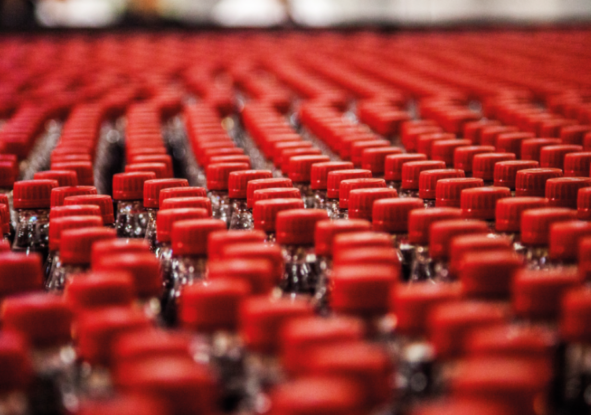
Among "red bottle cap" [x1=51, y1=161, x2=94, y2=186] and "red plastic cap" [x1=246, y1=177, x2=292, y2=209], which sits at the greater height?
"red plastic cap" [x1=246, y1=177, x2=292, y2=209]

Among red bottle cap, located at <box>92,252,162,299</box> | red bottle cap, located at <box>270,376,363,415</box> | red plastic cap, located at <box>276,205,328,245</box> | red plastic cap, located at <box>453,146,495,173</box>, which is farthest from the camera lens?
red plastic cap, located at <box>453,146,495,173</box>

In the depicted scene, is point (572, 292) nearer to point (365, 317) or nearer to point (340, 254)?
point (365, 317)

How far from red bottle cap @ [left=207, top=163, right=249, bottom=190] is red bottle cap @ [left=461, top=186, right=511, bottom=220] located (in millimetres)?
979

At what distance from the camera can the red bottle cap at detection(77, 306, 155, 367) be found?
1678 millimetres

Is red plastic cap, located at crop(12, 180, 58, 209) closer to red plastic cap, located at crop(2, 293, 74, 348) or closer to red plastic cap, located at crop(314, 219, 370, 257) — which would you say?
red plastic cap, located at crop(314, 219, 370, 257)

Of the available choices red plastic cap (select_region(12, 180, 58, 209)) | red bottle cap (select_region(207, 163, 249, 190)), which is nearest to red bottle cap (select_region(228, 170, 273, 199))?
red bottle cap (select_region(207, 163, 249, 190))

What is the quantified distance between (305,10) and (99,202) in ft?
57.0

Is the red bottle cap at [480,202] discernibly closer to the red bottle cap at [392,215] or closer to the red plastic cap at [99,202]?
the red bottle cap at [392,215]

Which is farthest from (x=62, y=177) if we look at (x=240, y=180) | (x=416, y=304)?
(x=416, y=304)

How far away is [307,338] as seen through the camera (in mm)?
1568

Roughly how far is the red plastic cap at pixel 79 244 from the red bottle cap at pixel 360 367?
3.59ft

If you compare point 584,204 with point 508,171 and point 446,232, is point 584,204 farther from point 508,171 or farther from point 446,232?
point 446,232

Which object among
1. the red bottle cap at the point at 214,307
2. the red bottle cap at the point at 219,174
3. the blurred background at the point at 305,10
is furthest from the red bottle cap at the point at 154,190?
the blurred background at the point at 305,10

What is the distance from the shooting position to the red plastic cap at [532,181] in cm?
305
